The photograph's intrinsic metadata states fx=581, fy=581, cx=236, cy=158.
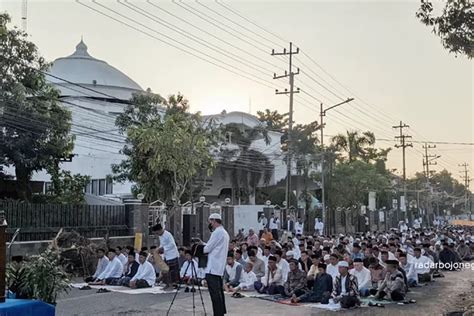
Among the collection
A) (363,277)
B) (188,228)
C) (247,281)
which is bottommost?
(247,281)

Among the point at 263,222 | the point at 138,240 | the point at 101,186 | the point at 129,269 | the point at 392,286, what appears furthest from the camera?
the point at 101,186

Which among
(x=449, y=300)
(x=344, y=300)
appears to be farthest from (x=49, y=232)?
(x=449, y=300)

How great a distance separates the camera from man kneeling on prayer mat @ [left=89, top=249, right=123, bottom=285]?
1523cm

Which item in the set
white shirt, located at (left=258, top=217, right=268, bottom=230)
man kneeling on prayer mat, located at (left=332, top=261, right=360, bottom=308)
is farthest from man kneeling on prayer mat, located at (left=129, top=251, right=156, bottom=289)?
white shirt, located at (left=258, top=217, right=268, bottom=230)

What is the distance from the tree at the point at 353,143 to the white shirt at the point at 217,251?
41.8m

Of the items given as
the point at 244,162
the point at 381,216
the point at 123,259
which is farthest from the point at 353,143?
the point at 123,259

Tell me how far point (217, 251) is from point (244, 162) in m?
27.8

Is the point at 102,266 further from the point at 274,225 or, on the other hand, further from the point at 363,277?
the point at 274,225

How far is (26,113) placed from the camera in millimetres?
21156

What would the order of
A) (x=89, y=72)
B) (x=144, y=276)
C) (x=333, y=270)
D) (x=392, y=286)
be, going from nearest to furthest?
(x=392, y=286)
(x=333, y=270)
(x=144, y=276)
(x=89, y=72)

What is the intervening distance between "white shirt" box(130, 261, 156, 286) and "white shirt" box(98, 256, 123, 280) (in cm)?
85

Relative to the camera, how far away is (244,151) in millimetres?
37719

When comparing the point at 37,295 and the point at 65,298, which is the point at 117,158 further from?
the point at 37,295

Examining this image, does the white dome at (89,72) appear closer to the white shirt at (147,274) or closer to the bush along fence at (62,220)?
the bush along fence at (62,220)
